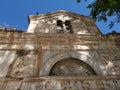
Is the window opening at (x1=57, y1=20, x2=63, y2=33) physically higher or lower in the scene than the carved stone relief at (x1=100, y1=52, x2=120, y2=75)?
higher

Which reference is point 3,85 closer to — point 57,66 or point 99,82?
point 57,66

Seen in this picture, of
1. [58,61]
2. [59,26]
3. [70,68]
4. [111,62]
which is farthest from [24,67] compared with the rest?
[59,26]

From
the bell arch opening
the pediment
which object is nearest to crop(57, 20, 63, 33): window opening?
the pediment

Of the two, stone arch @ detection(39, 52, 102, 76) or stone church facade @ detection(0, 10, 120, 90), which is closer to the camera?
stone church facade @ detection(0, 10, 120, 90)

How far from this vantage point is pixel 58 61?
7219 mm

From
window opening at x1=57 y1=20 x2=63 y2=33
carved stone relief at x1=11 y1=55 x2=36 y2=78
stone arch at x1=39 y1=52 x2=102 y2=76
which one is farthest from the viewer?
window opening at x1=57 y1=20 x2=63 y2=33

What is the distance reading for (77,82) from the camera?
625 cm

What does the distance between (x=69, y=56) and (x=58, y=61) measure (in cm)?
54

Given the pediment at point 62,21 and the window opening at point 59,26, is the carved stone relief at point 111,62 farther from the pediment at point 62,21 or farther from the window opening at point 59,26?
the window opening at point 59,26

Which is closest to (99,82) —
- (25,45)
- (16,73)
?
(16,73)

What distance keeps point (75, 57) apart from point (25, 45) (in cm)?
228

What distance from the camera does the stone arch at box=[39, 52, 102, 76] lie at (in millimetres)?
6674

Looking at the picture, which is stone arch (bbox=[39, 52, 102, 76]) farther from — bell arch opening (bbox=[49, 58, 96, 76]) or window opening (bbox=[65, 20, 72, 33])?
window opening (bbox=[65, 20, 72, 33])

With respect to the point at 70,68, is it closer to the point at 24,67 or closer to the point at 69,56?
the point at 69,56
